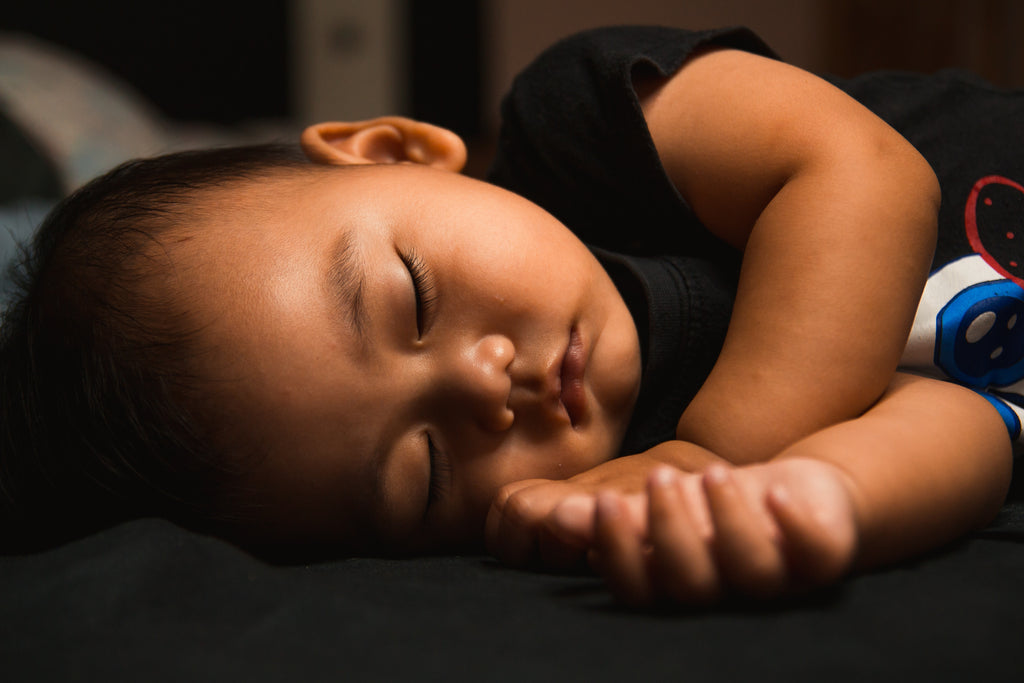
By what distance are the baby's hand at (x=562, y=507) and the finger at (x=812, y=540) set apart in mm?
88

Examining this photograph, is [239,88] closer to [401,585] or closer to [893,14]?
[893,14]

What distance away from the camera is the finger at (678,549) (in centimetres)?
44

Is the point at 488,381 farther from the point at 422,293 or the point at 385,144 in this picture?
the point at 385,144

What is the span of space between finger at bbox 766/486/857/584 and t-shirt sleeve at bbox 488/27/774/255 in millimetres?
482

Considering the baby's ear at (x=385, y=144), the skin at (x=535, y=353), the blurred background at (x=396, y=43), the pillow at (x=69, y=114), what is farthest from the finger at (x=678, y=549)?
the blurred background at (x=396, y=43)

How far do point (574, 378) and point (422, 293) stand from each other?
0.51 feet

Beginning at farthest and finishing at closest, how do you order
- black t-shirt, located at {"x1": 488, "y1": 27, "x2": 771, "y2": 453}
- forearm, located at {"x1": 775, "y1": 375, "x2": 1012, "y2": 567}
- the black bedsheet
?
black t-shirt, located at {"x1": 488, "y1": 27, "x2": 771, "y2": 453} → forearm, located at {"x1": 775, "y1": 375, "x2": 1012, "y2": 567} → the black bedsheet

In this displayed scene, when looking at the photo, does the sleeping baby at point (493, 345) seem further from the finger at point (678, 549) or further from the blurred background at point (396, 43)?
the blurred background at point (396, 43)

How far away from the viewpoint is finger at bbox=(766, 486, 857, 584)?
1.37ft

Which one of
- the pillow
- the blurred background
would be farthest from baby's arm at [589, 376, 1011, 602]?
the blurred background

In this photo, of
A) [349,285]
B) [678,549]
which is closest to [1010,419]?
[678,549]

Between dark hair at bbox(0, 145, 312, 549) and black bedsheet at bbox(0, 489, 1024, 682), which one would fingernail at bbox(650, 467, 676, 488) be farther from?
dark hair at bbox(0, 145, 312, 549)

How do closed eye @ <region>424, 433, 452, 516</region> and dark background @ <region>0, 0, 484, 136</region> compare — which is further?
dark background @ <region>0, 0, 484, 136</region>

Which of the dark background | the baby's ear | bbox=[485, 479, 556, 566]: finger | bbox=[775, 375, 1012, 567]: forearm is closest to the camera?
bbox=[775, 375, 1012, 567]: forearm
